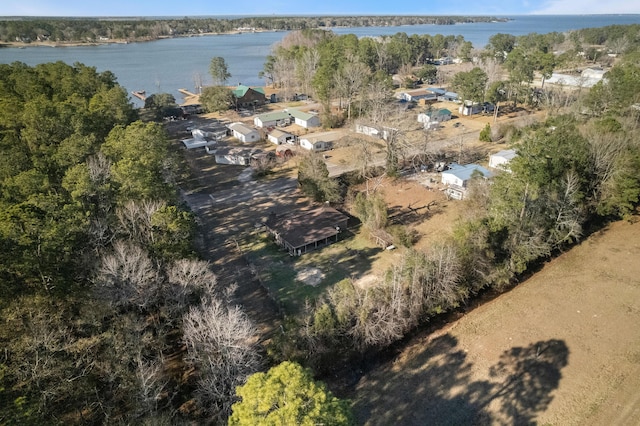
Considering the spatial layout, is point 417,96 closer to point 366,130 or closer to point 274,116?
point 366,130

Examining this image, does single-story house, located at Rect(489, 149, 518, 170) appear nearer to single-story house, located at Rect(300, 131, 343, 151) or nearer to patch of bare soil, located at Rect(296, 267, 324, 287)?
single-story house, located at Rect(300, 131, 343, 151)

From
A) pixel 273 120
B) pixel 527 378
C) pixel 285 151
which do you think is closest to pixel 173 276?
pixel 527 378

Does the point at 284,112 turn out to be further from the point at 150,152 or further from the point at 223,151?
the point at 150,152

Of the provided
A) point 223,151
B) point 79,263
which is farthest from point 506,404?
point 223,151

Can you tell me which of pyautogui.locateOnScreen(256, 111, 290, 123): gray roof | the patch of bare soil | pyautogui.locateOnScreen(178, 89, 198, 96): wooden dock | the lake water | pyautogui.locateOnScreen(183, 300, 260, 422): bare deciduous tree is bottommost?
the patch of bare soil

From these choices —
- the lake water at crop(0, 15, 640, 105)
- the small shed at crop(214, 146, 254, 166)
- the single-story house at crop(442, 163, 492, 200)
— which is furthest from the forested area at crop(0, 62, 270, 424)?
the lake water at crop(0, 15, 640, 105)
